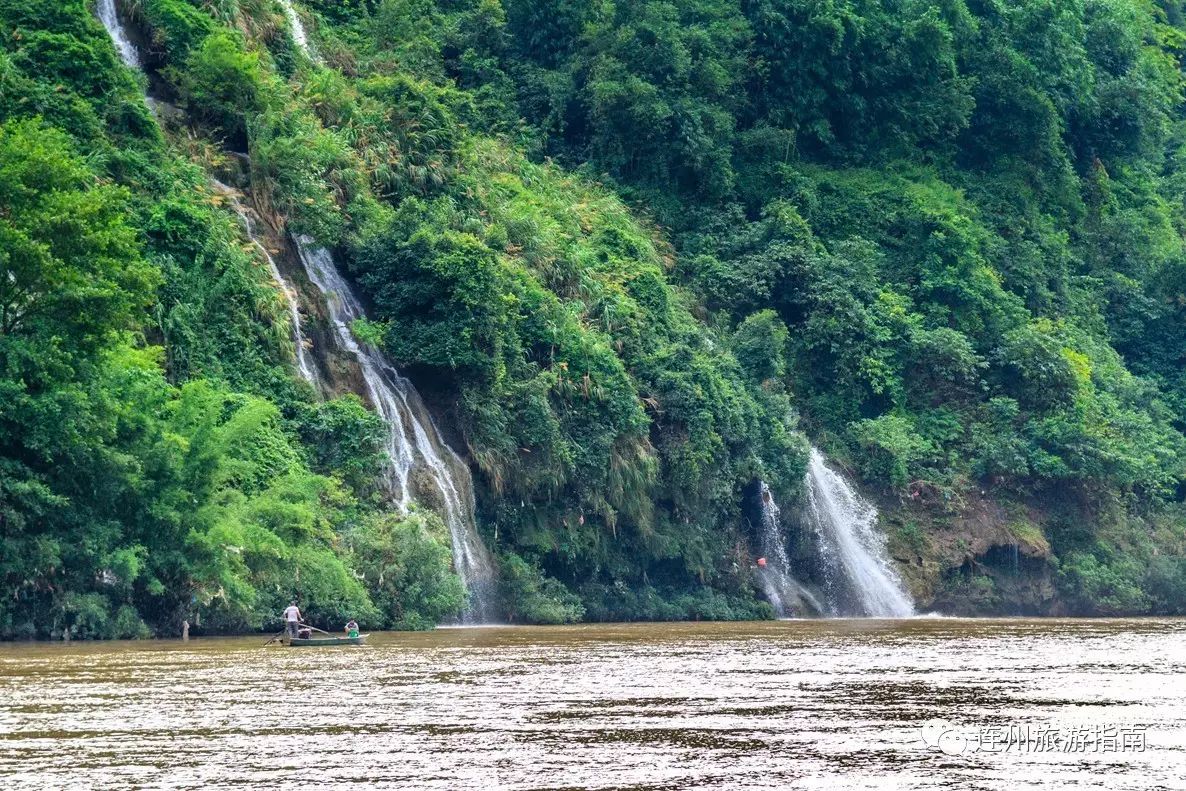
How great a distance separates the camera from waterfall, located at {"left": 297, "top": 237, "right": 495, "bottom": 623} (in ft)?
133

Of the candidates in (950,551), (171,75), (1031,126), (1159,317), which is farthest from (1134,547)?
(171,75)

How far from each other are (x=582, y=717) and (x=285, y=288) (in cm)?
2276

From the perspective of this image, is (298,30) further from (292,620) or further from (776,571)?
(292,620)

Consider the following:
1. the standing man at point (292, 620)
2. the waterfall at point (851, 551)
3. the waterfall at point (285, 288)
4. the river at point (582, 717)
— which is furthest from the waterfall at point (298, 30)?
the river at point (582, 717)

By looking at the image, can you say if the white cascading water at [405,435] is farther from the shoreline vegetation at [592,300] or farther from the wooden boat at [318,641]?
the wooden boat at [318,641]

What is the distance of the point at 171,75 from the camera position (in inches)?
1746

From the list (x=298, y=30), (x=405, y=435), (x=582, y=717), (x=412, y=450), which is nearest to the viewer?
(x=582, y=717)

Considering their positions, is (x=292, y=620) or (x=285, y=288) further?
(x=285, y=288)

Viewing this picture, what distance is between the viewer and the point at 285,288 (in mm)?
41406

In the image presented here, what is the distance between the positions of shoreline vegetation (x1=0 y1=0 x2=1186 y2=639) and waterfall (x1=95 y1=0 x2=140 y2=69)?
65 cm

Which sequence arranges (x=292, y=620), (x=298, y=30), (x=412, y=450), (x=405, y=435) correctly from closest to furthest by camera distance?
(x=292, y=620) < (x=412, y=450) < (x=405, y=435) < (x=298, y=30)

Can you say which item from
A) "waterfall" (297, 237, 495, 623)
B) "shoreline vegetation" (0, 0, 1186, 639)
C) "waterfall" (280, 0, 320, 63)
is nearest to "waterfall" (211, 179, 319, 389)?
"shoreline vegetation" (0, 0, 1186, 639)

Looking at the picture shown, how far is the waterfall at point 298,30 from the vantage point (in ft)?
173

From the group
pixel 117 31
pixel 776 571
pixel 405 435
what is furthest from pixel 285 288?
pixel 776 571
